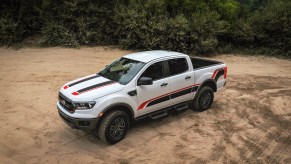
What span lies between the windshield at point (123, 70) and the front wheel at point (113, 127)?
0.82 meters

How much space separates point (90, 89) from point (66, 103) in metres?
0.66

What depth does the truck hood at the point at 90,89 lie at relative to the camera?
6395 mm

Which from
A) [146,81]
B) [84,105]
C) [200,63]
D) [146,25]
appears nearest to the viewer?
[84,105]

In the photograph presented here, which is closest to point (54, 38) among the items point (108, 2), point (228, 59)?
point (108, 2)

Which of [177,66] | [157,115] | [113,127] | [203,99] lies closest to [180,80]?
[177,66]

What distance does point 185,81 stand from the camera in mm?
7922

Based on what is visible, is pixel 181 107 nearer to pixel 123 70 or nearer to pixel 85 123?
pixel 123 70

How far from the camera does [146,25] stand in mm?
16031

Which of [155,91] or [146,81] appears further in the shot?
[155,91]

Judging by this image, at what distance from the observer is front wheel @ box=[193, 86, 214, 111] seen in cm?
848

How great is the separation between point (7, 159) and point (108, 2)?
13008 millimetres

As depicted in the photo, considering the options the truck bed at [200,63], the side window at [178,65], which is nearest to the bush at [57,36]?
the truck bed at [200,63]

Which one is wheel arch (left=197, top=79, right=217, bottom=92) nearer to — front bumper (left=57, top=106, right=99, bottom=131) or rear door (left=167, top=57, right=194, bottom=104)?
rear door (left=167, top=57, right=194, bottom=104)

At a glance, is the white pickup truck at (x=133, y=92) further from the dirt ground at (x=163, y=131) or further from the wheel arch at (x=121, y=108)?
the dirt ground at (x=163, y=131)
